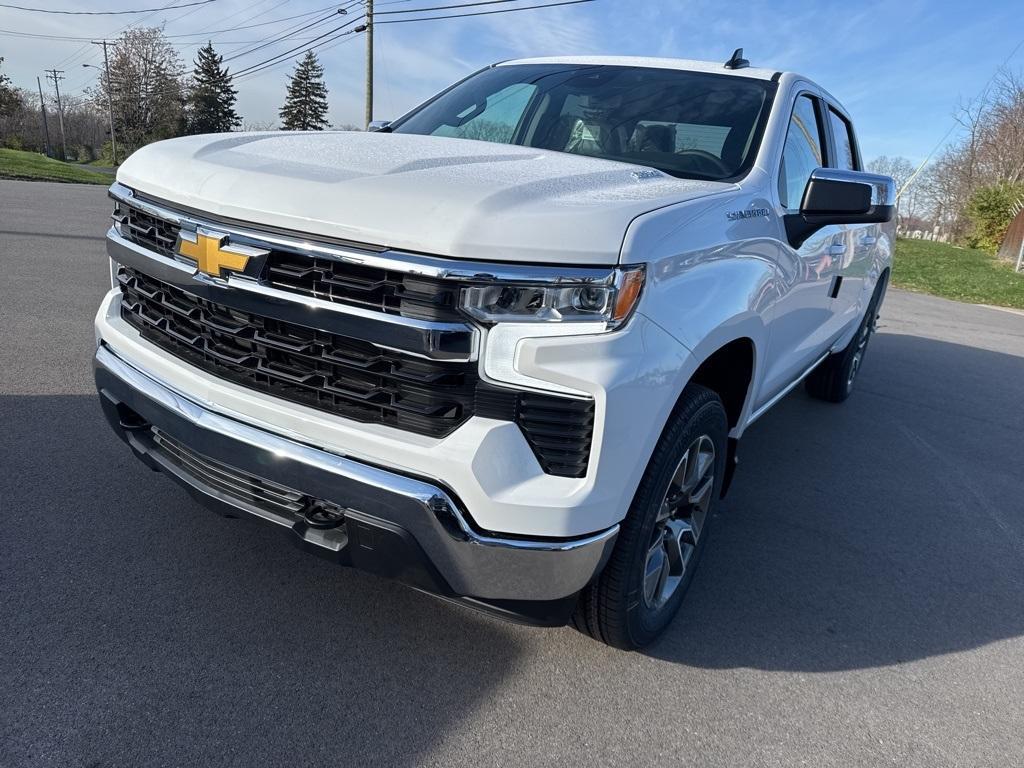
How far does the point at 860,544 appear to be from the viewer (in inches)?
140

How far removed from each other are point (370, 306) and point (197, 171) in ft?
2.46

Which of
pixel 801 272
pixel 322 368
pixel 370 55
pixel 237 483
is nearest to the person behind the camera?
pixel 322 368

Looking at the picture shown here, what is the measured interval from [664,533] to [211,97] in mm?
69219

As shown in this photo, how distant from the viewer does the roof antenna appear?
3.54 m

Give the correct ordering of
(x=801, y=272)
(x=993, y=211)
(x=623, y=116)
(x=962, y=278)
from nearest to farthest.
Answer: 1. (x=801, y=272)
2. (x=623, y=116)
3. (x=962, y=278)
4. (x=993, y=211)

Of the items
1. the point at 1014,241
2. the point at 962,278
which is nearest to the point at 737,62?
the point at 962,278

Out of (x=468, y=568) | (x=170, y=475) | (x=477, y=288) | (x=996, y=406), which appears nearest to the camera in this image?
(x=477, y=288)

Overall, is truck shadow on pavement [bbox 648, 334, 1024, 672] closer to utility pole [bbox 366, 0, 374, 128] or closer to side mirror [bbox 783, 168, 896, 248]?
side mirror [bbox 783, 168, 896, 248]

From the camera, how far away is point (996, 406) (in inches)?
252

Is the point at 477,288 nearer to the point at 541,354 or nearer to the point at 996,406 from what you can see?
the point at 541,354

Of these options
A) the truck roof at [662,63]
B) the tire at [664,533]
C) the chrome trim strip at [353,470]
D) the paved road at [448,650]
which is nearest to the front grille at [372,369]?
the chrome trim strip at [353,470]

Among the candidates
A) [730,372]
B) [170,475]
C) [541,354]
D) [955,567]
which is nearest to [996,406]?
[955,567]

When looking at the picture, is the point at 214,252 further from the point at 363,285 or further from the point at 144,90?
the point at 144,90

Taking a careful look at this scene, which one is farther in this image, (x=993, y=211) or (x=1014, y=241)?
(x=993, y=211)
